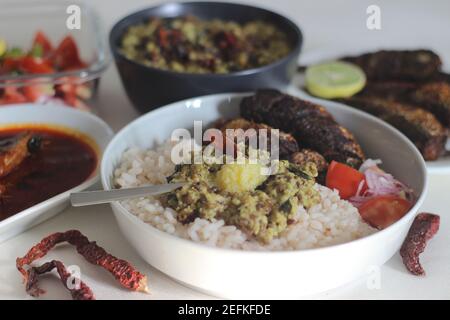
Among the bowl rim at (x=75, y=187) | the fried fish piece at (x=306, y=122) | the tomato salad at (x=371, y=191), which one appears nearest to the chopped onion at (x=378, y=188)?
the tomato salad at (x=371, y=191)

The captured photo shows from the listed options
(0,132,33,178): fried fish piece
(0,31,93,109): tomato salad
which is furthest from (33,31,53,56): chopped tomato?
(0,132,33,178): fried fish piece

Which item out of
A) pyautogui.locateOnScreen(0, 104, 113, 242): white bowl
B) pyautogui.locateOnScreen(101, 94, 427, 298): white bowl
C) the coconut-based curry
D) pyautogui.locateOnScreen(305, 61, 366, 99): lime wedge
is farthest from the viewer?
pyautogui.locateOnScreen(305, 61, 366, 99): lime wedge

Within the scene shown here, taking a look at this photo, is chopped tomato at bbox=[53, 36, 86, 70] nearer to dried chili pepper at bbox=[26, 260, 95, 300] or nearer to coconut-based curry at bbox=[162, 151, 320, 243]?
coconut-based curry at bbox=[162, 151, 320, 243]

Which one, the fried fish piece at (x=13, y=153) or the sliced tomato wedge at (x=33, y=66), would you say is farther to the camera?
the sliced tomato wedge at (x=33, y=66)

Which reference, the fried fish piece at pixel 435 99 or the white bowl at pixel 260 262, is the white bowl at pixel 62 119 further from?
the fried fish piece at pixel 435 99

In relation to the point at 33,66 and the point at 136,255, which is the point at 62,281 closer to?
the point at 136,255

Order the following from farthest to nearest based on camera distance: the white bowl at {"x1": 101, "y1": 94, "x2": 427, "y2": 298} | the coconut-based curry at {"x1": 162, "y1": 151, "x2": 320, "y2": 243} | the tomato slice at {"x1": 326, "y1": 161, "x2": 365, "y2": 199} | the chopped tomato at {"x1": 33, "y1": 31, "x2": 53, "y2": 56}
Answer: the chopped tomato at {"x1": 33, "y1": 31, "x2": 53, "y2": 56}, the tomato slice at {"x1": 326, "y1": 161, "x2": 365, "y2": 199}, the coconut-based curry at {"x1": 162, "y1": 151, "x2": 320, "y2": 243}, the white bowl at {"x1": 101, "y1": 94, "x2": 427, "y2": 298}

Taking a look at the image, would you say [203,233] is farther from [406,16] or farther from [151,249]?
[406,16]
